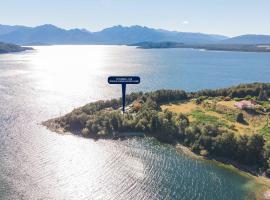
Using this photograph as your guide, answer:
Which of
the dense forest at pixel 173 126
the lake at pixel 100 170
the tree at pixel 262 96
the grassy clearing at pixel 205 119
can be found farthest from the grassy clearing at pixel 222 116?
the lake at pixel 100 170

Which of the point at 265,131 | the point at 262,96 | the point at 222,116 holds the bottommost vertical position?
the point at 265,131

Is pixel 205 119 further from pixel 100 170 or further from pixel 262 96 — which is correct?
pixel 100 170

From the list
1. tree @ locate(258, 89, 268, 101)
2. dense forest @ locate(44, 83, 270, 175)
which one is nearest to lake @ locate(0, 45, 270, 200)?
dense forest @ locate(44, 83, 270, 175)

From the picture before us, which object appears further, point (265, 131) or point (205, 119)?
point (205, 119)

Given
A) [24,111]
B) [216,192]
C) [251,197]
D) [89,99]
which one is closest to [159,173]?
[216,192]

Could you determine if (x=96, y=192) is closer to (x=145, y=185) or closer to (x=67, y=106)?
(x=145, y=185)

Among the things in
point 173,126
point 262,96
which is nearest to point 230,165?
point 173,126

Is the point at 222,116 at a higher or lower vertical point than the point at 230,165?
higher

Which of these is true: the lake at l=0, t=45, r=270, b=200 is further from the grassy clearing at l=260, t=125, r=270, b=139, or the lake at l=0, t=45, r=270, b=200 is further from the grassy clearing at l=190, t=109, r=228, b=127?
the grassy clearing at l=260, t=125, r=270, b=139

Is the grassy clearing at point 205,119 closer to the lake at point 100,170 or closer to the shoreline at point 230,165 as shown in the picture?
the shoreline at point 230,165
